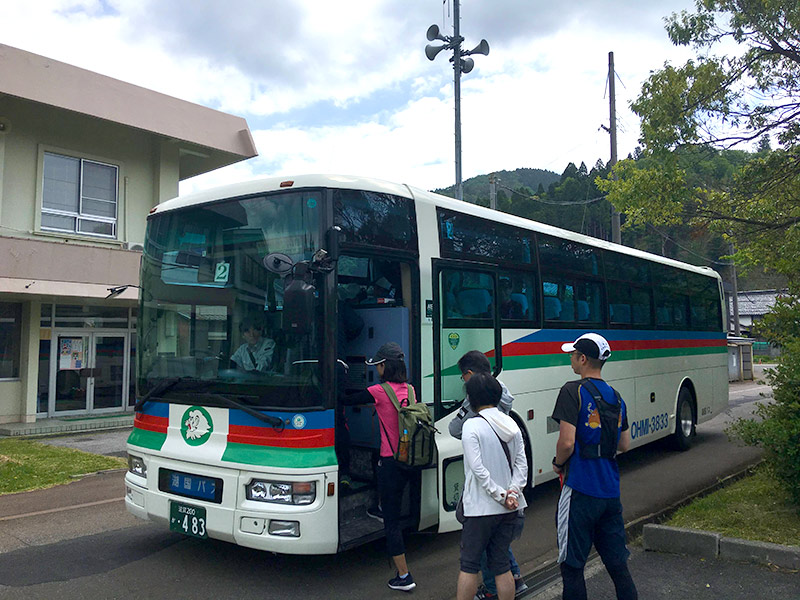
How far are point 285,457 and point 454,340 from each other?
6.85 ft

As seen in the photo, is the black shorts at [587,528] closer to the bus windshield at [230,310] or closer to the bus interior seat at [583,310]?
the bus windshield at [230,310]

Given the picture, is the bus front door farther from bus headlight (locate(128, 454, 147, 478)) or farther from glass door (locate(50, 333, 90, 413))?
glass door (locate(50, 333, 90, 413))

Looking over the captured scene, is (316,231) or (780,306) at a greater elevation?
(316,231)

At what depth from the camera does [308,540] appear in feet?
15.9

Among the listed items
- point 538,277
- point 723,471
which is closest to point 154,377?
point 538,277

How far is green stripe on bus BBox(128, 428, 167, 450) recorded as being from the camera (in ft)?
18.5

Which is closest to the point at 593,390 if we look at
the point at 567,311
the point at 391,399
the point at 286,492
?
the point at 391,399

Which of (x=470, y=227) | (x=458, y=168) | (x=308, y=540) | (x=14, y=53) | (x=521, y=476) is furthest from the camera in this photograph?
(x=14, y=53)

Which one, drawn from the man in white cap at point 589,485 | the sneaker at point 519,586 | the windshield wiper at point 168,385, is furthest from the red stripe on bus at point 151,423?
the man in white cap at point 589,485

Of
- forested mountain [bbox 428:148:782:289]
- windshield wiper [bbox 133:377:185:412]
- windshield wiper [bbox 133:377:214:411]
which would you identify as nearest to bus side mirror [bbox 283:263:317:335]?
windshield wiper [bbox 133:377:214:411]

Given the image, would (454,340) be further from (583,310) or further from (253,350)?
(583,310)

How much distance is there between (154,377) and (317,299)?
1.83 m

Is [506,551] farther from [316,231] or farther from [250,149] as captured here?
[250,149]

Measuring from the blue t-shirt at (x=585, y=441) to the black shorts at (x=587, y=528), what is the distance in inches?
2.5
